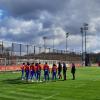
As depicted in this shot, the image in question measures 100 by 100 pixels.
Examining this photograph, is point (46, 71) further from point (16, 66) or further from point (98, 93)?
point (16, 66)

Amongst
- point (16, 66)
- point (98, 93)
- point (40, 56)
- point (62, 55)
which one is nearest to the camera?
Answer: point (98, 93)

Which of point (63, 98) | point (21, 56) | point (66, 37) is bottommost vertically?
point (63, 98)

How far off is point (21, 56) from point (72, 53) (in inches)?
2155

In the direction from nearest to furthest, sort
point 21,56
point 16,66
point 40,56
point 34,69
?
point 34,69, point 16,66, point 21,56, point 40,56

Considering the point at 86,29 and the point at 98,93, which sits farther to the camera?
the point at 86,29

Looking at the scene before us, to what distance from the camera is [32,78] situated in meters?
39.6

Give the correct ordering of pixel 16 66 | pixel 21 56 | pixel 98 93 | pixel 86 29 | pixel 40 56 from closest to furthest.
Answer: pixel 98 93 < pixel 16 66 < pixel 21 56 < pixel 40 56 < pixel 86 29

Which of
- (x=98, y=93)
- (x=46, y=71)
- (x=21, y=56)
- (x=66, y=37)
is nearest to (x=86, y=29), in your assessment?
(x=66, y=37)

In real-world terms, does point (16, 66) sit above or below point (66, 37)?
below

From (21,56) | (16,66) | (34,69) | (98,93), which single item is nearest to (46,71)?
(34,69)

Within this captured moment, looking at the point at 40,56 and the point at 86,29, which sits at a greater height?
the point at 86,29

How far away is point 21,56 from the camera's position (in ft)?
246

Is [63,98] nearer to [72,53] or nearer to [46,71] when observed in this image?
[46,71]

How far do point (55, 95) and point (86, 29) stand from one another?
10024cm
